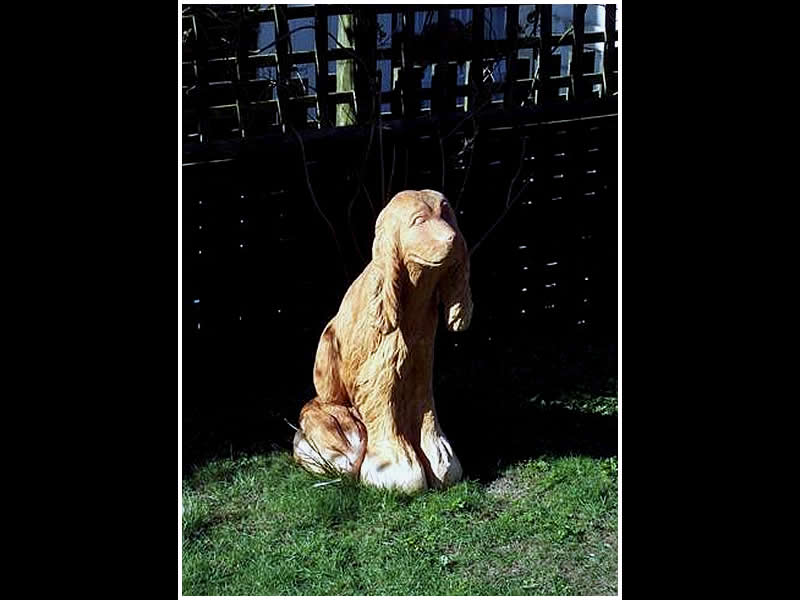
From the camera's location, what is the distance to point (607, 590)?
4.04 metres

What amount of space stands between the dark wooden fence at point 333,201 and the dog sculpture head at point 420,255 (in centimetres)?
85

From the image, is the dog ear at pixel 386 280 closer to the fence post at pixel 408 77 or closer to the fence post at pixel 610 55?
the fence post at pixel 408 77

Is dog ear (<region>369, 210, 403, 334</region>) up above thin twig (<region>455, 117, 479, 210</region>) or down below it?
below

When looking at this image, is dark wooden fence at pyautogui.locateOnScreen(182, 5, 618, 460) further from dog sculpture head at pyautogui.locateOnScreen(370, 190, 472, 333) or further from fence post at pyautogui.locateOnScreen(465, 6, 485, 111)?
dog sculpture head at pyautogui.locateOnScreen(370, 190, 472, 333)

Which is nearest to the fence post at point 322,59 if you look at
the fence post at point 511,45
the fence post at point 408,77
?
the fence post at point 408,77

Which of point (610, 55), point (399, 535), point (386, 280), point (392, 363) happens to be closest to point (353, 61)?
point (610, 55)

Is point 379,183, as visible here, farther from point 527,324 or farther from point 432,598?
point 432,598

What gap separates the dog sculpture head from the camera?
402cm

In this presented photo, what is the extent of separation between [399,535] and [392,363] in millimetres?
593

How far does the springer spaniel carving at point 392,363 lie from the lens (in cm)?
412

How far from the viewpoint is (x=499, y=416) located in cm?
510

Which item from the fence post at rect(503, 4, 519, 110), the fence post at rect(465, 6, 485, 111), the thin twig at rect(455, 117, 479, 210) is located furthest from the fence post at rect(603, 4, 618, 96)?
the thin twig at rect(455, 117, 479, 210)

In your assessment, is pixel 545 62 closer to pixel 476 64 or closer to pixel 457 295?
pixel 476 64
